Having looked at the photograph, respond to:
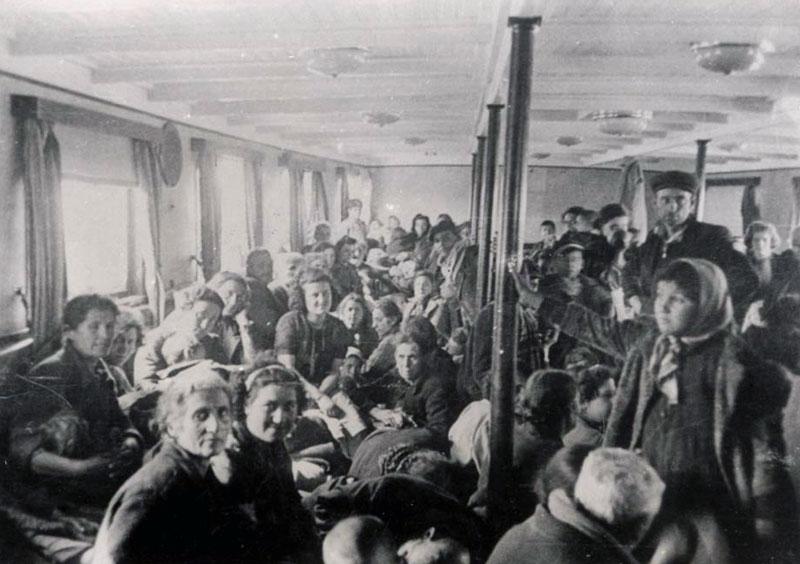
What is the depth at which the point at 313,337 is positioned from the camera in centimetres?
340

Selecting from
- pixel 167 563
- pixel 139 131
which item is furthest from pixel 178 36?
pixel 167 563

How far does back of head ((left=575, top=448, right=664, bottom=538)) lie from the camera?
246cm

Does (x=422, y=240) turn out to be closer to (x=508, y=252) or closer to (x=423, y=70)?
(x=423, y=70)

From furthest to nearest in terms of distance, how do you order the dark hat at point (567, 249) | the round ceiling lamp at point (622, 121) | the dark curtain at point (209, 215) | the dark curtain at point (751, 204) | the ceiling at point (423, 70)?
1. the dark curtain at point (209, 215)
2. the round ceiling lamp at point (622, 121)
3. the dark hat at point (567, 249)
4. the dark curtain at point (751, 204)
5. the ceiling at point (423, 70)

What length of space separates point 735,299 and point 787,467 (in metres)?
0.66

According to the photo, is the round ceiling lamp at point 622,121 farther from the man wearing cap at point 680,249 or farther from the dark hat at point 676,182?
the man wearing cap at point 680,249

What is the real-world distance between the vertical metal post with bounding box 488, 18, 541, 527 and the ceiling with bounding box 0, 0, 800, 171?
0.19 meters

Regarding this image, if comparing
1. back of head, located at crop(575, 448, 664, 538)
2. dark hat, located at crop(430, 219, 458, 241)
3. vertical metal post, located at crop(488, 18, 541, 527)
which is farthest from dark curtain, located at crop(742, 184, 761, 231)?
dark hat, located at crop(430, 219, 458, 241)

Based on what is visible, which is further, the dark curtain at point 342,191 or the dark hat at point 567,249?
the dark curtain at point 342,191

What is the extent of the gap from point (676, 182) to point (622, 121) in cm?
141

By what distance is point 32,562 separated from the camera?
2.94m

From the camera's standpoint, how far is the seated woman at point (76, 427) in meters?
3.03

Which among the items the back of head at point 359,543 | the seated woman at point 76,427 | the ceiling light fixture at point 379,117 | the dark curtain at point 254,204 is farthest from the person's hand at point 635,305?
the dark curtain at point 254,204

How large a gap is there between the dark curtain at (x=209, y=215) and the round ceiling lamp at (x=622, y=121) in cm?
256
